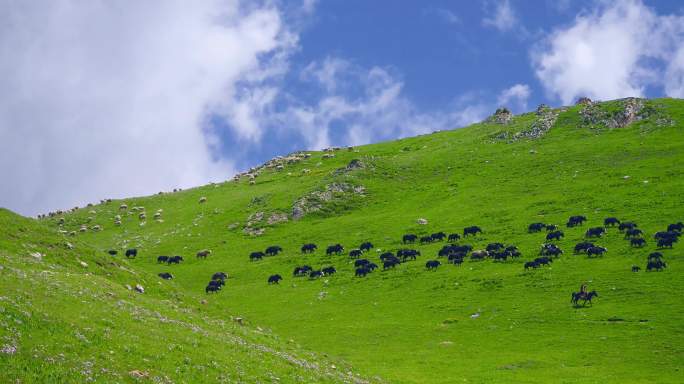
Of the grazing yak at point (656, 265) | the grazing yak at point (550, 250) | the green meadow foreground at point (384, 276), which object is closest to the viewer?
the green meadow foreground at point (384, 276)

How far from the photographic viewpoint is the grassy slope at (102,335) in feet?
67.9

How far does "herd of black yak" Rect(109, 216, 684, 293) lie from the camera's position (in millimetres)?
57312

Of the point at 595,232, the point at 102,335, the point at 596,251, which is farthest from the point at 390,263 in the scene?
the point at 102,335

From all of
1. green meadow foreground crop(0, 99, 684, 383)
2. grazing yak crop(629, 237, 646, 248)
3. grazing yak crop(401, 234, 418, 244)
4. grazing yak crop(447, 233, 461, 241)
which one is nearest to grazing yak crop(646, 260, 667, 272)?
green meadow foreground crop(0, 99, 684, 383)

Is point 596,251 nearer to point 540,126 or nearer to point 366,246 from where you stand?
point 366,246

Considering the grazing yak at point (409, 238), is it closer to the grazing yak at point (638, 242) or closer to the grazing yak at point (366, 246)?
the grazing yak at point (366, 246)

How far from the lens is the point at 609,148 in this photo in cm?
9775

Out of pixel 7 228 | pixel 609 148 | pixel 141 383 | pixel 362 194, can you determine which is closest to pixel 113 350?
pixel 141 383

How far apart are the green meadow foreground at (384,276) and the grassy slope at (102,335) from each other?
0.38ft

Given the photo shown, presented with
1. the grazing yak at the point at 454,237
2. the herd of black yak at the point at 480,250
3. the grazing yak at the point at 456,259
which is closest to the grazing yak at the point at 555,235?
the herd of black yak at the point at 480,250

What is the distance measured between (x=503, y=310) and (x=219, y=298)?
27.3 m

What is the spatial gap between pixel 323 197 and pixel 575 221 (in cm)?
3946

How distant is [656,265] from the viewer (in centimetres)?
5106

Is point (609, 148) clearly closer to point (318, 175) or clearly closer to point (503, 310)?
point (318, 175)
